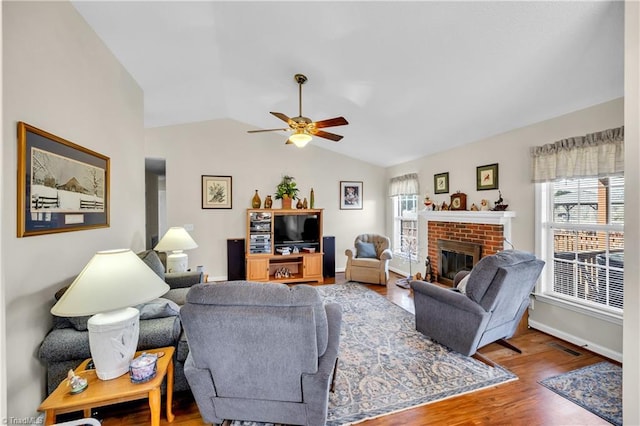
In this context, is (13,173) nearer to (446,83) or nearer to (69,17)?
(69,17)

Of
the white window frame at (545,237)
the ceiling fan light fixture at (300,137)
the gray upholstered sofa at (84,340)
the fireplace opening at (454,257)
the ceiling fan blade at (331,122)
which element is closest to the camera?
the gray upholstered sofa at (84,340)

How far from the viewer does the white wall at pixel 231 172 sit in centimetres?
514

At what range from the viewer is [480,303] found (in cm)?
248

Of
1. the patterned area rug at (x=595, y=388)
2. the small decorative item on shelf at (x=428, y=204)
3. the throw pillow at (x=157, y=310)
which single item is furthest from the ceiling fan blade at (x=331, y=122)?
the patterned area rug at (x=595, y=388)

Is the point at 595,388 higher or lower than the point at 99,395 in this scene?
lower

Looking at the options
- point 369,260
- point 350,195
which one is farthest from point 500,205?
point 350,195

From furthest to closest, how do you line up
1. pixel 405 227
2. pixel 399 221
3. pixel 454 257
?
pixel 399 221 < pixel 405 227 < pixel 454 257

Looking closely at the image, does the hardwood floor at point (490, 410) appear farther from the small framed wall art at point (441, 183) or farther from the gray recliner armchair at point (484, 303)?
the small framed wall art at point (441, 183)

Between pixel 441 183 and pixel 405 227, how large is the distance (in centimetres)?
145

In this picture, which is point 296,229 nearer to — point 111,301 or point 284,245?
point 284,245

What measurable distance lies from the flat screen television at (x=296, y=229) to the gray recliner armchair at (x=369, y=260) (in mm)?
791

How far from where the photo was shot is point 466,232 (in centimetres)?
415

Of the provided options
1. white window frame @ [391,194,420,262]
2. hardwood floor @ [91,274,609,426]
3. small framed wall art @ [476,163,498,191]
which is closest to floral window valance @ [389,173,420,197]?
white window frame @ [391,194,420,262]

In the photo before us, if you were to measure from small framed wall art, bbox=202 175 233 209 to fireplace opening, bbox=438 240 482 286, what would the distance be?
3849mm
